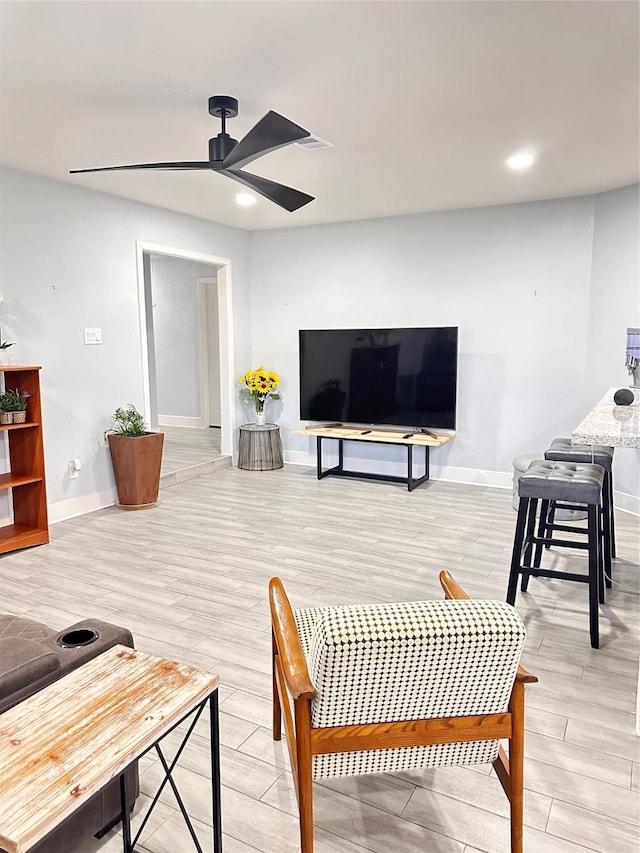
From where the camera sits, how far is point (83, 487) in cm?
470

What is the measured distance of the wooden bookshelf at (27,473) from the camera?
388 centimetres

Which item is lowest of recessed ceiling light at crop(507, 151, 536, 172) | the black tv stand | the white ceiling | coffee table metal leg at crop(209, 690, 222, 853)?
coffee table metal leg at crop(209, 690, 222, 853)

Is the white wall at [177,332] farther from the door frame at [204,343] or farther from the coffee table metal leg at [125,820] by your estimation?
the coffee table metal leg at [125,820]

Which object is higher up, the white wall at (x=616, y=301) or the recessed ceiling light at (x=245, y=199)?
the recessed ceiling light at (x=245, y=199)

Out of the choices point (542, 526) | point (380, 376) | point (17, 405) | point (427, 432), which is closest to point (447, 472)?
point (427, 432)

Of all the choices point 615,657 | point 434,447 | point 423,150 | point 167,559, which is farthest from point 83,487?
point 615,657

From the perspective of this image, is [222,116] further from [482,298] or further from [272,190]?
[482,298]

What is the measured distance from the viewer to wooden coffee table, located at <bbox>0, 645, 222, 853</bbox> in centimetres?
97

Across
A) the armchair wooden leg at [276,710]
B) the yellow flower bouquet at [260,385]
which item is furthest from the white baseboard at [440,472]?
the armchair wooden leg at [276,710]

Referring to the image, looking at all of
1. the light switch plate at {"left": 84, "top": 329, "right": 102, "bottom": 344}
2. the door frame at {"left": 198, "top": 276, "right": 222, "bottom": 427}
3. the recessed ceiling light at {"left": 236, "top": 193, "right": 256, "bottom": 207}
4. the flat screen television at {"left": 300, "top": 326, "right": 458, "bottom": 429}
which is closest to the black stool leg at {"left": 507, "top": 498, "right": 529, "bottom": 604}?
the flat screen television at {"left": 300, "top": 326, "right": 458, "bottom": 429}

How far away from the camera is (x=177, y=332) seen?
895 cm

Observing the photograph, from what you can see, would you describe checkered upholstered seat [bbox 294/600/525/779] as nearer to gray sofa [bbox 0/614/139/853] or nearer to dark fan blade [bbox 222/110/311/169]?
gray sofa [bbox 0/614/139/853]

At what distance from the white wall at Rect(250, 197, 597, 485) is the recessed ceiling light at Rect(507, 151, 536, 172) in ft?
3.87

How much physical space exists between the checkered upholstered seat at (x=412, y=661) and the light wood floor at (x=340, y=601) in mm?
605
